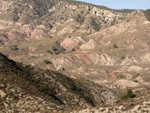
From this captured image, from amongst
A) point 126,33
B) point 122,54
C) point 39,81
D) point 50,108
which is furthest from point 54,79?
point 126,33

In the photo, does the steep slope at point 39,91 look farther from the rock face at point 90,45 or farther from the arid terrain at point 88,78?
the rock face at point 90,45

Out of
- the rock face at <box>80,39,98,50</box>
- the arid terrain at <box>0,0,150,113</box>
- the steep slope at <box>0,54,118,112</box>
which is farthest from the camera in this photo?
the rock face at <box>80,39,98,50</box>

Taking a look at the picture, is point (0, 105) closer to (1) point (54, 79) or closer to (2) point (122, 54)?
(1) point (54, 79)

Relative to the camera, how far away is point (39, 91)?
4369 cm

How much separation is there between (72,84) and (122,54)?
113488mm

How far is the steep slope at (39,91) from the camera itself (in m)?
38.7

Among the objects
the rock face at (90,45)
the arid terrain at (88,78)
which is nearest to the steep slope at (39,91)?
the arid terrain at (88,78)

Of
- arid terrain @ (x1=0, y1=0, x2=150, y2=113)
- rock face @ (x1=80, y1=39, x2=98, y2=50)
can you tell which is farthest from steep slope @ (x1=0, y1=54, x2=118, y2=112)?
rock face @ (x1=80, y1=39, x2=98, y2=50)

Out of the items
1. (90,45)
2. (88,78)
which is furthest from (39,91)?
(90,45)

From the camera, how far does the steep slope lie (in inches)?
1522

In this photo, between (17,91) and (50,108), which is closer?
(50,108)

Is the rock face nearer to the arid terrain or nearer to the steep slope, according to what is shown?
the arid terrain

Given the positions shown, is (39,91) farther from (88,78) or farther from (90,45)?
(90,45)

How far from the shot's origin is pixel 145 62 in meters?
148
